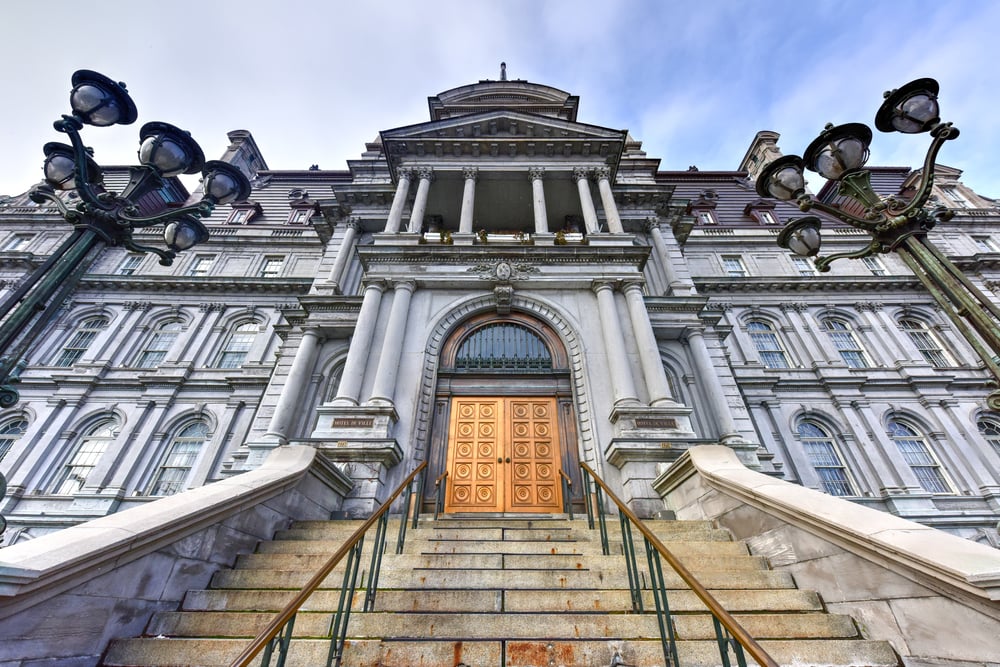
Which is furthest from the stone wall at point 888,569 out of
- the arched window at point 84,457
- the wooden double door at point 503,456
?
the arched window at point 84,457

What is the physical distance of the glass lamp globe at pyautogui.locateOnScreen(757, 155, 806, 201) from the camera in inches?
233

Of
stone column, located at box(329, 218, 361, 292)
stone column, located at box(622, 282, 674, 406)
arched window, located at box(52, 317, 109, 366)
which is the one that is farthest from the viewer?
arched window, located at box(52, 317, 109, 366)

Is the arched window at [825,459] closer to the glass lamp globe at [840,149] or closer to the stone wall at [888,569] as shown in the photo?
the stone wall at [888,569]

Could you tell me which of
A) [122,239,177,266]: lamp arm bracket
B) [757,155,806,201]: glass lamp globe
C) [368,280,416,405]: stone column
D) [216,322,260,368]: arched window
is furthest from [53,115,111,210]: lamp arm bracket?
[216,322,260,368]: arched window

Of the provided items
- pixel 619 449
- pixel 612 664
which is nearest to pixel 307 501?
pixel 612 664

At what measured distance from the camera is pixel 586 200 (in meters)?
14.2

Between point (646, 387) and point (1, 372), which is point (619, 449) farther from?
point (1, 372)

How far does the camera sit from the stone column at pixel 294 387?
38.5 ft

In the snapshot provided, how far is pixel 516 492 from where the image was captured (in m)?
9.18

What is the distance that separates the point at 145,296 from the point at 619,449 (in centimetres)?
2381

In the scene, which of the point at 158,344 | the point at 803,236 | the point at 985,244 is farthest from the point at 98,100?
the point at 985,244

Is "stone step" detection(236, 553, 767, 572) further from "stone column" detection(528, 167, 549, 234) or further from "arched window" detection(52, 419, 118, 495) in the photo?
"arched window" detection(52, 419, 118, 495)

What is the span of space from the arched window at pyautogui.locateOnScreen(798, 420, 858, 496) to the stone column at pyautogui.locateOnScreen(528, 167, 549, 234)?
45.0 ft

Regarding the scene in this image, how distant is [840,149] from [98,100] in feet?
31.4
